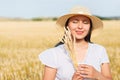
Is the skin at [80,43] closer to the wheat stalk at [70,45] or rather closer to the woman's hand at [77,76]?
the woman's hand at [77,76]

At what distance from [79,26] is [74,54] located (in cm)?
28

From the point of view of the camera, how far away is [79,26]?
182 inches

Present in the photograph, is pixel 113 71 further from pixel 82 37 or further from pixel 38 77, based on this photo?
pixel 82 37

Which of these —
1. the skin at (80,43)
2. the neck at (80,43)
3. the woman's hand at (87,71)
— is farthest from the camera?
the neck at (80,43)

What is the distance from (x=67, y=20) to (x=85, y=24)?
22 centimetres

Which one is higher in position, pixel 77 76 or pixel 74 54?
pixel 74 54

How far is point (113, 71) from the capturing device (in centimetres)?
723

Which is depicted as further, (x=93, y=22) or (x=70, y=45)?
(x=93, y=22)

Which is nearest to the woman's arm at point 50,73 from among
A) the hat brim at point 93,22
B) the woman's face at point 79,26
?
the woman's face at point 79,26

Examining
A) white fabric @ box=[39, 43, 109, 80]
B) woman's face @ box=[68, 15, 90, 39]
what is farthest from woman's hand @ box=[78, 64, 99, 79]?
woman's face @ box=[68, 15, 90, 39]

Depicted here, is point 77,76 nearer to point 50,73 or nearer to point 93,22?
point 50,73

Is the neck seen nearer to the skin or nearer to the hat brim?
the skin

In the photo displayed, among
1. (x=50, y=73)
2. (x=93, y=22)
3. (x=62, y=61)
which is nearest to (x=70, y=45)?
(x=62, y=61)

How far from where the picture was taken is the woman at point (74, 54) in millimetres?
4555
